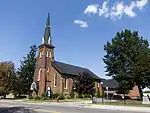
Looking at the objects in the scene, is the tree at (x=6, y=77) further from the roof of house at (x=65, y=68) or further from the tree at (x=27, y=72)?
the roof of house at (x=65, y=68)

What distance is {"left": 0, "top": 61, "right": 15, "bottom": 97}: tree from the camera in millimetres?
63500

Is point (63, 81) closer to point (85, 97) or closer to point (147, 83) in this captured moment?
point (85, 97)

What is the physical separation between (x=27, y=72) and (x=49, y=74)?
1207 centimetres

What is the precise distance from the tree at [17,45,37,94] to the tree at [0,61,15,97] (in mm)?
3132

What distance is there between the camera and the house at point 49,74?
60.2 meters

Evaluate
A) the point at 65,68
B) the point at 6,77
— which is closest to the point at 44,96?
the point at 65,68

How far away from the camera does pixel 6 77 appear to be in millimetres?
64688

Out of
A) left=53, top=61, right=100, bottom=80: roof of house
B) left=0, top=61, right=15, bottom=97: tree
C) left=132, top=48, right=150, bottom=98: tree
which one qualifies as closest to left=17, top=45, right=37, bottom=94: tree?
left=0, top=61, right=15, bottom=97: tree

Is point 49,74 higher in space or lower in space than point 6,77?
higher

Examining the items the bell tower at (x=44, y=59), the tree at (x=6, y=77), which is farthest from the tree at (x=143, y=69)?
the tree at (x=6, y=77)

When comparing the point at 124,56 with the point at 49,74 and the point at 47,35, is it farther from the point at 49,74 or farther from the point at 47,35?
the point at 47,35

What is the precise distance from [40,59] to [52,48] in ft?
14.7

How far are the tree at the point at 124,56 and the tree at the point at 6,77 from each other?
26.6m

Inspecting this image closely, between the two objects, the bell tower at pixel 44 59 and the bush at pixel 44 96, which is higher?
the bell tower at pixel 44 59
